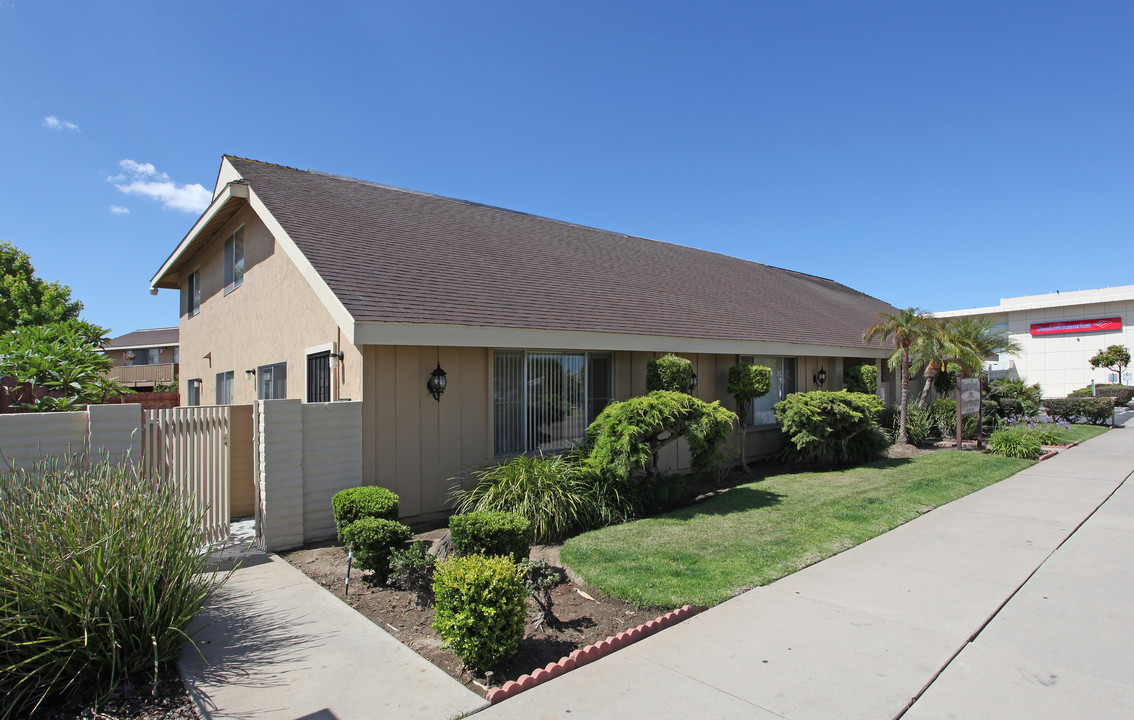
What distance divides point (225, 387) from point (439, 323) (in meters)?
8.20

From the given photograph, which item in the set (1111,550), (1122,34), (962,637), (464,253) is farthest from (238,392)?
(1122,34)

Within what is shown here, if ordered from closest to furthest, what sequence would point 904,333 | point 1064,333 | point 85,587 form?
1. point 85,587
2. point 904,333
3. point 1064,333

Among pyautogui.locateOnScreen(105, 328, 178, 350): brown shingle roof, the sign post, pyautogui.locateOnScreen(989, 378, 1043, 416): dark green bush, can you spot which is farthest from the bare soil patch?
pyautogui.locateOnScreen(105, 328, 178, 350): brown shingle roof

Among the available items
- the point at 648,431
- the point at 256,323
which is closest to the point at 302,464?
the point at 648,431

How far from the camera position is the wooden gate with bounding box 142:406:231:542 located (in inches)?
246

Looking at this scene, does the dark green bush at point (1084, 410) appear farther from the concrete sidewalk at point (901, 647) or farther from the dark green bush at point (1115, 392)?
the concrete sidewalk at point (901, 647)

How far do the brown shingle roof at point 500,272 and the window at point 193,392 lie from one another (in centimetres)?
648

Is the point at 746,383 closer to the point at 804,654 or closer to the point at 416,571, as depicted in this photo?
the point at 804,654

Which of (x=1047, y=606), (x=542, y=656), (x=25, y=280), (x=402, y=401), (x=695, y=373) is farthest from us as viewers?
(x=25, y=280)

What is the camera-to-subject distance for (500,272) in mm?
10000

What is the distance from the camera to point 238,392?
11945mm

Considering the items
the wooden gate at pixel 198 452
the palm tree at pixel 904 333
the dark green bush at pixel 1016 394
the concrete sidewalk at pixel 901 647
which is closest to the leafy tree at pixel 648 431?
the concrete sidewalk at pixel 901 647

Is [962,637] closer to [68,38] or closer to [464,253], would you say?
[464,253]

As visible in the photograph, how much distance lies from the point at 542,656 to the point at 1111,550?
6.46m
